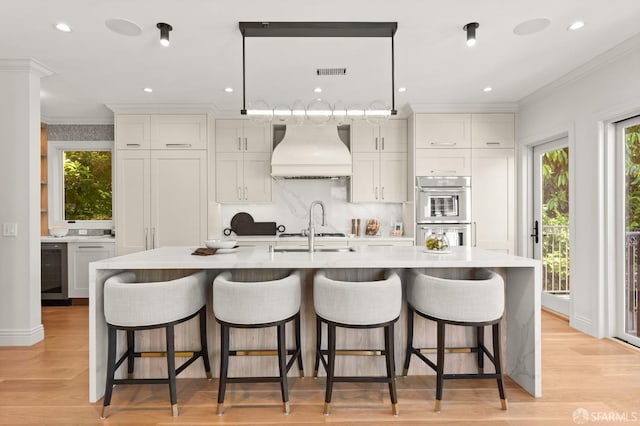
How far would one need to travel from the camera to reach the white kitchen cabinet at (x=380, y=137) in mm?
4680

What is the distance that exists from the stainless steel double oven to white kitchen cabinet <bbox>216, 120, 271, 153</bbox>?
2.06m

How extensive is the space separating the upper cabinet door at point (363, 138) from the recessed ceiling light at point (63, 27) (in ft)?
10.0

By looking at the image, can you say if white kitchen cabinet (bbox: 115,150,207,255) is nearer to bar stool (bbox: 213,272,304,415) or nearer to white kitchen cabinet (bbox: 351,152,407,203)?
white kitchen cabinet (bbox: 351,152,407,203)

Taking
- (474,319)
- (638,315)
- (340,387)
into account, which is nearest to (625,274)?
(638,315)

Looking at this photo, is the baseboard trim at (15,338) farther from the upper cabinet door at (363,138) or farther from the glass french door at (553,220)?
the glass french door at (553,220)

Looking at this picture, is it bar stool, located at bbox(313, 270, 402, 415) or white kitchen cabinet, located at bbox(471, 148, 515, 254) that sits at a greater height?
white kitchen cabinet, located at bbox(471, 148, 515, 254)

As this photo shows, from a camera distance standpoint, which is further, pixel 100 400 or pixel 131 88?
pixel 131 88

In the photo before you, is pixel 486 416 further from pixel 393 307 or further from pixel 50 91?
pixel 50 91

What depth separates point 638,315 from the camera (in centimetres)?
307

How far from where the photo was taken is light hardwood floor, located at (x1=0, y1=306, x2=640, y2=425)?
2.01 m

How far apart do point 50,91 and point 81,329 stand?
2.57 m

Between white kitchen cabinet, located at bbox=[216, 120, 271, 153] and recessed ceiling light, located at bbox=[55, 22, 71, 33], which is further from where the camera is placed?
white kitchen cabinet, located at bbox=[216, 120, 271, 153]

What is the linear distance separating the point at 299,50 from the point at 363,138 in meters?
1.91

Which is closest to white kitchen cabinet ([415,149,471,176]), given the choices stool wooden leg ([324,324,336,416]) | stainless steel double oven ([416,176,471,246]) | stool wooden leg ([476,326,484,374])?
stainless steel double oven ([416,176,471,246])
